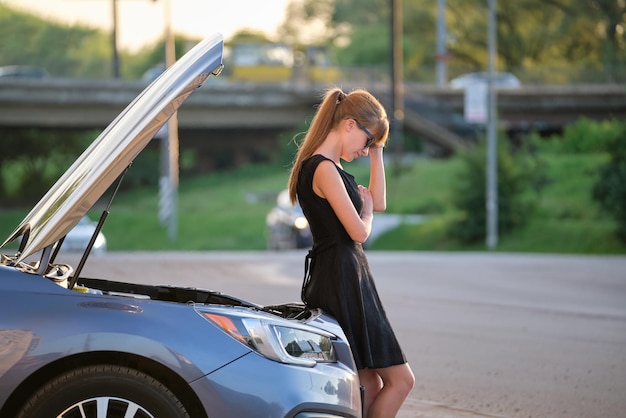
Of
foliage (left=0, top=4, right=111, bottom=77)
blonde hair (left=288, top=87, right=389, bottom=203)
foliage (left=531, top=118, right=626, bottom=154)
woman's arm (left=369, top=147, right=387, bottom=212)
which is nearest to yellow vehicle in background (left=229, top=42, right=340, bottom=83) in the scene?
foliage (left=531, top=118, right=626, bottom=154)

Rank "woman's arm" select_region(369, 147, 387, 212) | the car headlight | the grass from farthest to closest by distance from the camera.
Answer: the grass
"woman's arm" select_region(369, 147, 387, 212)
the car headlight

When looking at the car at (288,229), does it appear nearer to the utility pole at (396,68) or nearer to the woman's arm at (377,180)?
the utility pole at (396,68)

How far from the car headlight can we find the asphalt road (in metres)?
2.58

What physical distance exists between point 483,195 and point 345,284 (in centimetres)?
2667

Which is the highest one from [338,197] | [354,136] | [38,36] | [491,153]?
[38,36]

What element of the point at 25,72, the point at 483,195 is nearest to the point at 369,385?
the point at 483,195

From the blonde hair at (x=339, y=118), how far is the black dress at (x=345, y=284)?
0.34ft

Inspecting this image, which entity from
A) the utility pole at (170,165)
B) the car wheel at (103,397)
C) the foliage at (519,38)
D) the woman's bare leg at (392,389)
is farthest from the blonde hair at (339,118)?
the foliage at (519,38)

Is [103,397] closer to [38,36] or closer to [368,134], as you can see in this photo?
[368,134]

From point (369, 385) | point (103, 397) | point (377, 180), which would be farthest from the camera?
point (377, 180)

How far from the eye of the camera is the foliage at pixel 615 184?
27703 millimetres

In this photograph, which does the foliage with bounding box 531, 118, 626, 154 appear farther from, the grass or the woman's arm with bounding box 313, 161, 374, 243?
the woman's arm with bounding box 313, 161, 374, 243

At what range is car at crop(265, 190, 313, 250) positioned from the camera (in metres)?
25.5

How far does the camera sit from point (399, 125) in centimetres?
4322
